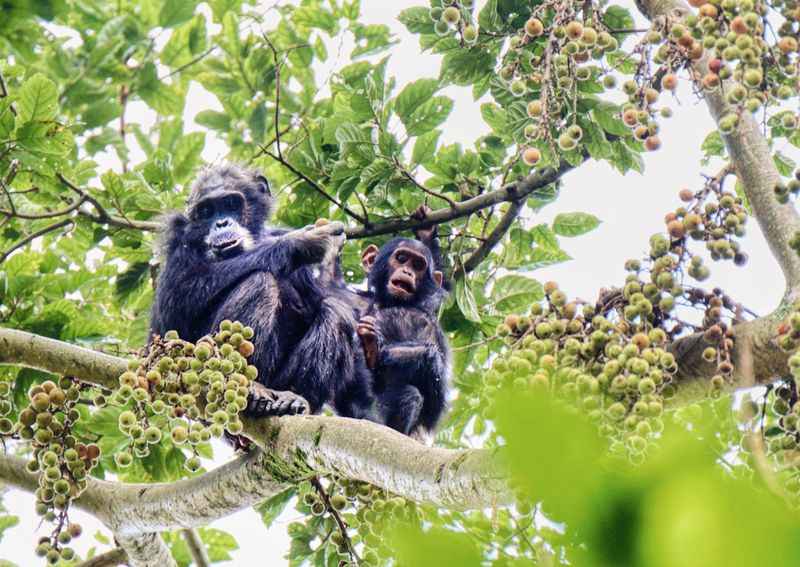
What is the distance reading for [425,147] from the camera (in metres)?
4.33

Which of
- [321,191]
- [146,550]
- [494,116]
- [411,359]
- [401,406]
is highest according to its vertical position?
[494,116]

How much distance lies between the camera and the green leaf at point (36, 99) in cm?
377

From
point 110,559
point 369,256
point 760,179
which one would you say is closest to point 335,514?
point 110,559

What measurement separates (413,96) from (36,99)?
1477 mm

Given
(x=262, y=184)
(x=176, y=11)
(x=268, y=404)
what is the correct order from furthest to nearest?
1. (x=176, y=11)
2. (x=262, y=184)
3. (x=268, y=404)

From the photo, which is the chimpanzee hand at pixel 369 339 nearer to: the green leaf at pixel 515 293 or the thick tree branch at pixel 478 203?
the thick tree branch at pixel 478 203

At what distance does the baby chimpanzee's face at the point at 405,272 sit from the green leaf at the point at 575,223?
2.32 ft

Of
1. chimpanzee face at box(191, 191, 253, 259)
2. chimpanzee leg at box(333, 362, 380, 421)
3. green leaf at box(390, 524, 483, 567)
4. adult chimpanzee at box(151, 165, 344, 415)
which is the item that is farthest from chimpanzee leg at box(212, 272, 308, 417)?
green leaf at box(390, 524, 483, 567)

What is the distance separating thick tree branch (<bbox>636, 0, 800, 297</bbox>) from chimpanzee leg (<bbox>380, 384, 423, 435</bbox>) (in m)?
2.16

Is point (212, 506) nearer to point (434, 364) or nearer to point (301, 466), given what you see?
point (301, 466)

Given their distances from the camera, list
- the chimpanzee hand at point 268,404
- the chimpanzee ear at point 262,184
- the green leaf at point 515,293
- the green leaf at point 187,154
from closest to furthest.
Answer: the chimpanzee hand at point 268,404 → the green leaf at point 515,293 → the chimpanzee ear at point 262,184 → the green leaf at point 187,154

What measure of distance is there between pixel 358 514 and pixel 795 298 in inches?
65.4

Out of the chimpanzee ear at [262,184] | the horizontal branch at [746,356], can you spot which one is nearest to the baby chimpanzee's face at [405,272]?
the chimpanzee ear at [262,184]

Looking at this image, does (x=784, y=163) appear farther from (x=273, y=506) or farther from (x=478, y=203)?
A: (x=273, y=506)
